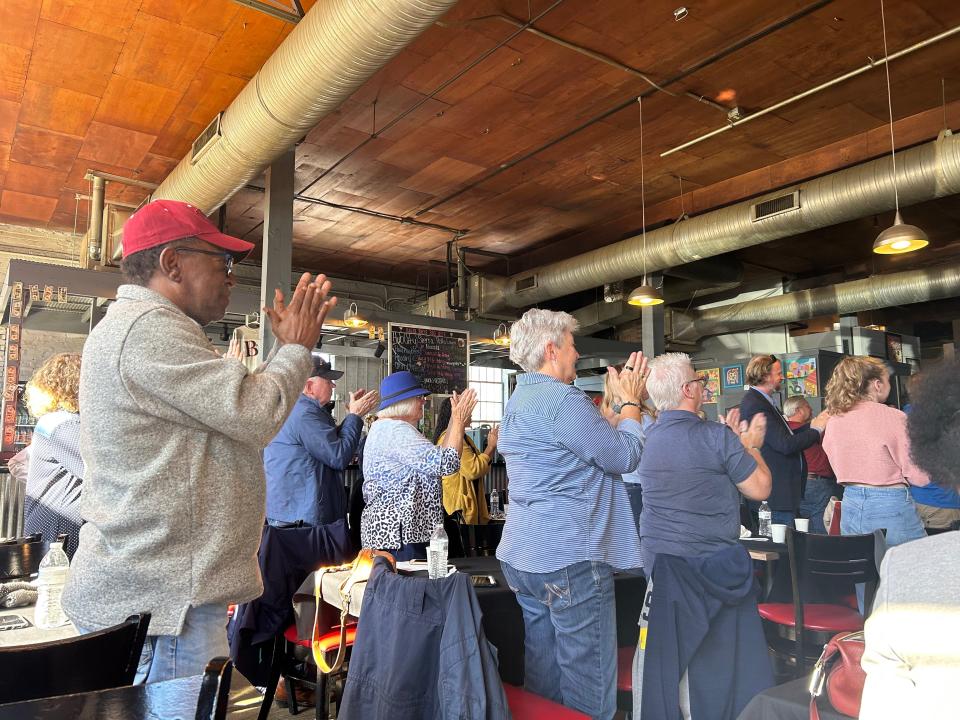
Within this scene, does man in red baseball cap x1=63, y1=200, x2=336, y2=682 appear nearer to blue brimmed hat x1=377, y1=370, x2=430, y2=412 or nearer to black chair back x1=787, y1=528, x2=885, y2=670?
blue brimmed hat x1=377, y1=370, x2=430, y2=412

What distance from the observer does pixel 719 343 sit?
11.6m

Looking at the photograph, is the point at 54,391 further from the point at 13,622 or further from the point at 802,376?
the point at 802,376

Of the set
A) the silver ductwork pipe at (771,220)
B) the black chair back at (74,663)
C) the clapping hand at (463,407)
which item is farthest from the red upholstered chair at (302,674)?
the silver ductwork pipe at (771,220)

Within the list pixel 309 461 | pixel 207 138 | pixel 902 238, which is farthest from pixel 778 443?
pixel 207 138

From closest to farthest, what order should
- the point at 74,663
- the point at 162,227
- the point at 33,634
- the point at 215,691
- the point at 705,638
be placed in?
the point at 215,691, the point at 74,663, the point at 162,227, the point at 33,634, the point at 705,638

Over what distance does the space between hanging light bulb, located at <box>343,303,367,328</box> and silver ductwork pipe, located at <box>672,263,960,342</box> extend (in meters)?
5.37

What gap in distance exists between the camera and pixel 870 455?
3.75 meters

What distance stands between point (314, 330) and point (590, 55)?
4.15m

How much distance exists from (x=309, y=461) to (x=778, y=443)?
295 cm

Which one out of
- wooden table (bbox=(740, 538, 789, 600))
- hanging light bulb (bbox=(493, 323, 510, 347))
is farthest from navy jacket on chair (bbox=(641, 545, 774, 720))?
hanging light bulb (bbox=(493, 323, 510, 347))

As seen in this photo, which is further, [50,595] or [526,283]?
[526,283]

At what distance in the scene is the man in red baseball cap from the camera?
4.50 ft

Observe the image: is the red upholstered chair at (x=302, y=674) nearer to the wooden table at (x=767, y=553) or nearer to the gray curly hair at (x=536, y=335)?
the gray curly hair at (x=536, y=335)

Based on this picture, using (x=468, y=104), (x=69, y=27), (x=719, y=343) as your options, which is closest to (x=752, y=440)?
(x=468, y=104)
